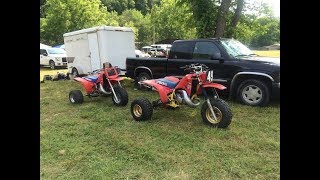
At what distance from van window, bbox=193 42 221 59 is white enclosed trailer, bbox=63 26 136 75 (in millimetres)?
5209

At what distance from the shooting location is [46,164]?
4.45m

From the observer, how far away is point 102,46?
13.0 m

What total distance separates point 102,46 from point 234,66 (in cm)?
666

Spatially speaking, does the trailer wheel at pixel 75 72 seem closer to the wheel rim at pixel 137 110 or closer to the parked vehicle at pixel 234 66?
the parked vehicle at pixel 234 66

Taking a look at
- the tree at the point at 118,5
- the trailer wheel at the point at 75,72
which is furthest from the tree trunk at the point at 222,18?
the tree at the point at 118,5

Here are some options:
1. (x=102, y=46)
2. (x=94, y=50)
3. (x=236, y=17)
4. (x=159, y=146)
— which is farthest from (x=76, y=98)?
(x=236, y=17)

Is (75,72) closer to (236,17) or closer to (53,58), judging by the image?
(236,17)

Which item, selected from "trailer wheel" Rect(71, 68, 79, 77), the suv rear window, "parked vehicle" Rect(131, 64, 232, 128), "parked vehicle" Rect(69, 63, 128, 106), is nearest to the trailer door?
"trailer wheel" Rect(71, 68, 79, 77)

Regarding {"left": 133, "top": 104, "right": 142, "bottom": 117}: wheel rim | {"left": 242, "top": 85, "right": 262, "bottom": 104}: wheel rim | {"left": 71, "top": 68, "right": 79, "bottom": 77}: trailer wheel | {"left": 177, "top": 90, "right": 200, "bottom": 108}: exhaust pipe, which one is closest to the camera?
{"left": 177, "top": 90, "right": 200, "bottom": 108}: exhaust pipe

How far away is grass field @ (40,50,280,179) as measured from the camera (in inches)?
162

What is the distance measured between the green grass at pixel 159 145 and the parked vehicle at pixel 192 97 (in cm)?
21

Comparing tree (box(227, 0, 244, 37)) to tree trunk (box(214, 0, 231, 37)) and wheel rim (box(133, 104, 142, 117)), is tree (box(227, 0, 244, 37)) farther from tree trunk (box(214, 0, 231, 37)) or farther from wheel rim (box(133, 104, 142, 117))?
wheel rim (box(133, 104, 142, 117))

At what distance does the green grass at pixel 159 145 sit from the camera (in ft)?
13.5
